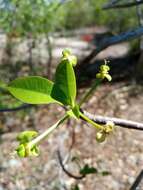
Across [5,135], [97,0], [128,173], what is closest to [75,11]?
[97,0]

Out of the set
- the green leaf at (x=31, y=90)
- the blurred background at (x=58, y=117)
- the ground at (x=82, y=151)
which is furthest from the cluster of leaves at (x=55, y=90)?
the ground at (x=82, y=151)

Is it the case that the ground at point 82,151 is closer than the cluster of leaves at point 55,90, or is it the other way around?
the cluster of leaves at point 55,90

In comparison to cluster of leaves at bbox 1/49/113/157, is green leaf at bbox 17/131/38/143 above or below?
below

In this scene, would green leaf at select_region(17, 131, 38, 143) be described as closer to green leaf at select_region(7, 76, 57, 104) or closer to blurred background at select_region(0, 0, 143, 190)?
green leaf at select_region(7, 76, 57, 104)

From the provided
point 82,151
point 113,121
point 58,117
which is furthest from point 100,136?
point 58,117

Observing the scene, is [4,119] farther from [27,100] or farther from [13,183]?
[27,100]

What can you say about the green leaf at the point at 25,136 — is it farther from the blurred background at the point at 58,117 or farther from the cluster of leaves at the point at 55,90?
the blurred background at the point at 58,117

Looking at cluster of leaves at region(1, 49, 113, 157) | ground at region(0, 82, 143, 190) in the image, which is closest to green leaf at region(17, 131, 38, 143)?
cluster of leaves at region(1, 49, 113, 157)
